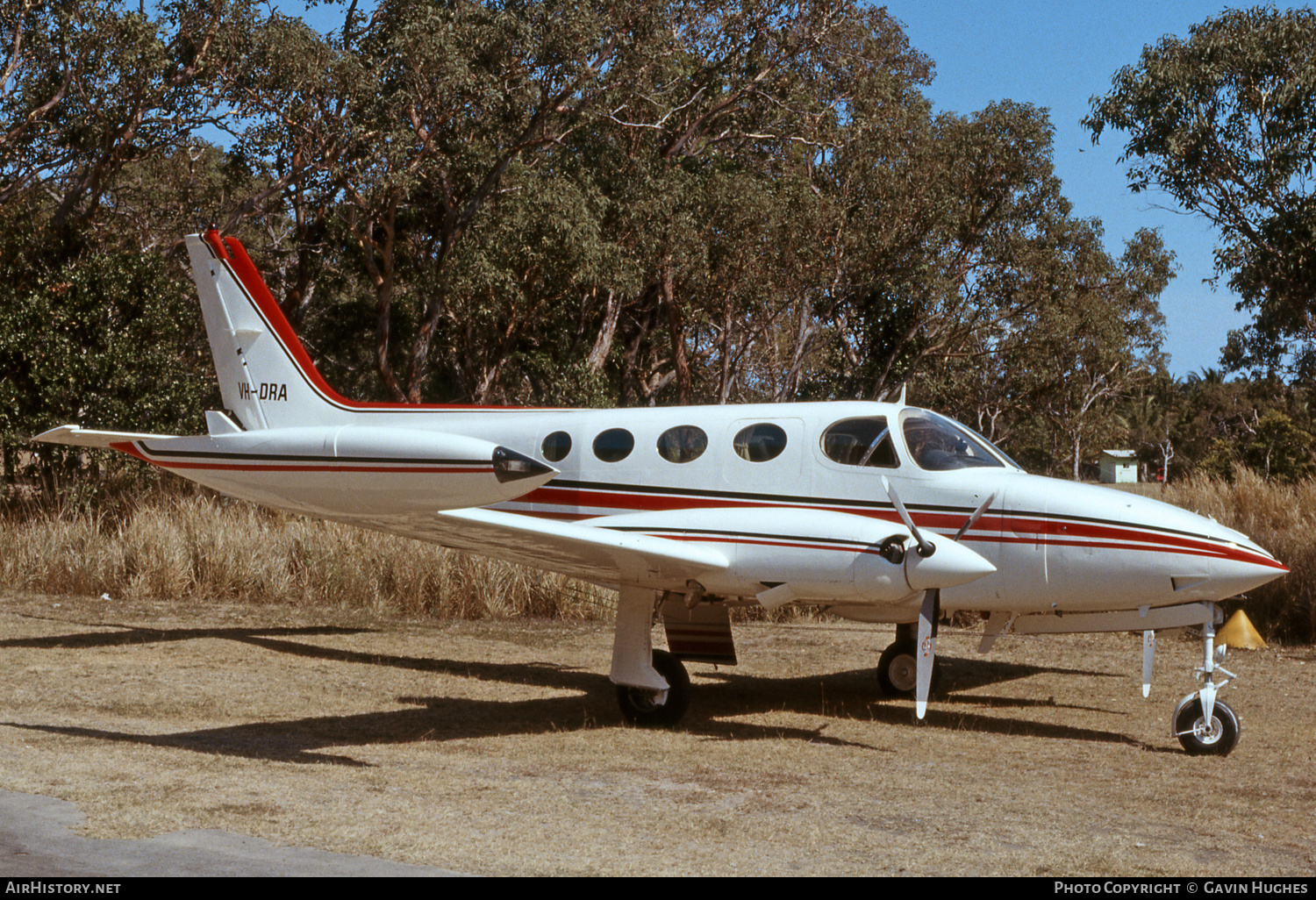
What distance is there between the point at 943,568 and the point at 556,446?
4067mm

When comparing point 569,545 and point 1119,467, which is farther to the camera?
point 1119,467

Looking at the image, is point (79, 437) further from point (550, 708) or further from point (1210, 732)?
point (1210, 732)

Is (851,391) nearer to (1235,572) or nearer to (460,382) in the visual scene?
(460,382)

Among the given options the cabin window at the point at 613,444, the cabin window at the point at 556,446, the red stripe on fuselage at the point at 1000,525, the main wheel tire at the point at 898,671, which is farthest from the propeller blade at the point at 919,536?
the cabin window at the point at 556,446

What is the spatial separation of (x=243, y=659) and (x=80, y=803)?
20.0ft

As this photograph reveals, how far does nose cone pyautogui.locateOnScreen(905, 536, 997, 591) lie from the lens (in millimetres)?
8852

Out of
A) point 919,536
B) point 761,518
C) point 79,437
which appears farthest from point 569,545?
point 79,437

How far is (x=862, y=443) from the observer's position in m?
10.3

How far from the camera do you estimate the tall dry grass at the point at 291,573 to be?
55.8 feet

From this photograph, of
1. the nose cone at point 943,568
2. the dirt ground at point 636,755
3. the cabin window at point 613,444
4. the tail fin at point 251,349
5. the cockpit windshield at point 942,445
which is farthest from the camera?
the tail fin at point 251,349

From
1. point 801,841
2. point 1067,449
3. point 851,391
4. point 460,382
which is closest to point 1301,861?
point 801,841

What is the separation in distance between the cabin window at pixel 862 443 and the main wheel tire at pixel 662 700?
2351 millimetres

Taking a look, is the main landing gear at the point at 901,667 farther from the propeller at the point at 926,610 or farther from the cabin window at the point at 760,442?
the cabin window at the point at 760,442

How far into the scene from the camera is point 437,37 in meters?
22.0
